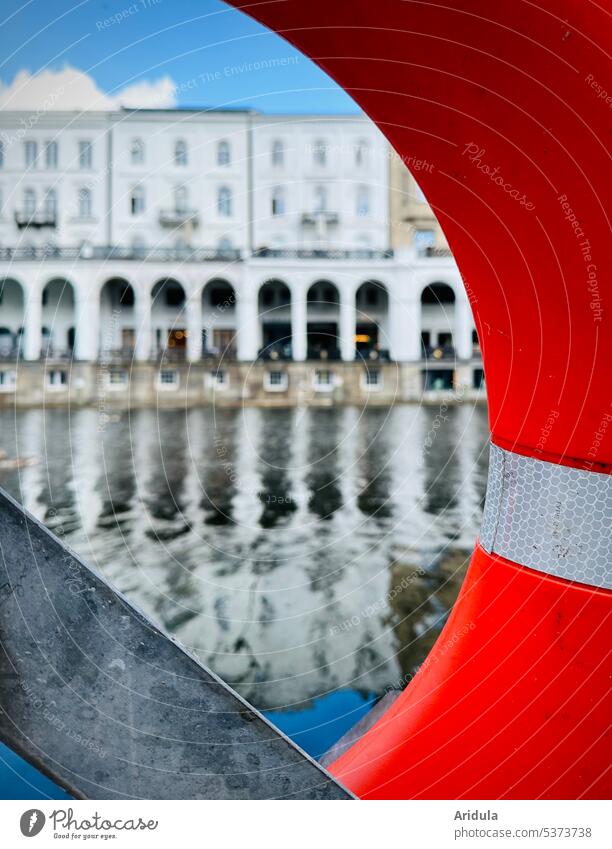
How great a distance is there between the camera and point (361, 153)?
61.4 feet

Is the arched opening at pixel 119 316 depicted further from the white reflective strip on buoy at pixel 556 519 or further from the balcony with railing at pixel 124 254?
the white reflective strip on buoy at pixel 556 519

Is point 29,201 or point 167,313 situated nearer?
point 29,201

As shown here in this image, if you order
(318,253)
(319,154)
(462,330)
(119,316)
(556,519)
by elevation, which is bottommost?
(556,519)

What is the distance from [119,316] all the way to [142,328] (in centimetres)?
82

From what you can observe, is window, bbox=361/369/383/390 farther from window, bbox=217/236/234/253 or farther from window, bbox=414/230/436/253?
window, bbox=217/236/234/253

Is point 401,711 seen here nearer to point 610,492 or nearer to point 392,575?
point 610,492

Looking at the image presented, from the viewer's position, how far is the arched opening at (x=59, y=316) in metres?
21.0

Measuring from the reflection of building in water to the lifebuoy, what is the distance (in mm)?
16265

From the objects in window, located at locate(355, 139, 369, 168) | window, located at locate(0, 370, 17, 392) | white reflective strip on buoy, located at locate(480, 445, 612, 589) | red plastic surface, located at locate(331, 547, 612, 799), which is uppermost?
window, located at locate(355, 139, 369, 168)

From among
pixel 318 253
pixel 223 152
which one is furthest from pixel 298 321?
pixel 223 152

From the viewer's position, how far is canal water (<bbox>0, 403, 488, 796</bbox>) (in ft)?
8.98

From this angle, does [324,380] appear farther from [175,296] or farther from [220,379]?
[175,296]

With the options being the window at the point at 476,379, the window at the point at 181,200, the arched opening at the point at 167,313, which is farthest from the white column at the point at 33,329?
the window at the point at 476,379

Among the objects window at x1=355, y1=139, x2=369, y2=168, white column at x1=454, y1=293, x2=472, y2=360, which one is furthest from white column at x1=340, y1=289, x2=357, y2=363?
window at x1=355, y1=139, x2=369, y2=168
